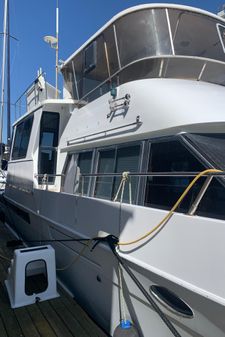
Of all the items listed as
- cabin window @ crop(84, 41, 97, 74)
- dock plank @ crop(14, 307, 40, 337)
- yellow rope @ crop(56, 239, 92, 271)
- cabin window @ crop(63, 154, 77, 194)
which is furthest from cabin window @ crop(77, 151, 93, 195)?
dock plank @ crop(14, 307, 40, 337)

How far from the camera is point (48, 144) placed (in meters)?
5.97

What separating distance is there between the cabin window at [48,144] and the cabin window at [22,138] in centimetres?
70

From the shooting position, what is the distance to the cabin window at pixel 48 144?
19.4ft

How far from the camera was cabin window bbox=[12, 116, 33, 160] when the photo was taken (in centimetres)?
660

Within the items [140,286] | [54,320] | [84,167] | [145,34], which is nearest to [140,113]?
[145,34]

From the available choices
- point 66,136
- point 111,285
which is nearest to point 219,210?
point 111,285

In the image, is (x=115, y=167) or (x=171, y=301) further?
(x=115, y=167)

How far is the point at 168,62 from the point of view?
4.01 metres

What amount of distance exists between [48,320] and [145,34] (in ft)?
13.0

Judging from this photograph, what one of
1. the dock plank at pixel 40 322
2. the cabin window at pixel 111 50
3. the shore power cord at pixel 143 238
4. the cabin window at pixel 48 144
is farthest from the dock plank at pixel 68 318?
the cabin window at pixel 111 50

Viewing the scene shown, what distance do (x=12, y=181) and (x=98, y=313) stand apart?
479cm

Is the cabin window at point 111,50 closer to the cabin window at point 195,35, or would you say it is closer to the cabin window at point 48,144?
the cabin window at point 195,35

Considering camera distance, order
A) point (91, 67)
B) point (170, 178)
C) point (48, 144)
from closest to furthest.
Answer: point (170, 178) → point (91, 67) → point (48, 144)

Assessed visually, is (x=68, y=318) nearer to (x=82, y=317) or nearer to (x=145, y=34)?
(x=82, y=317)
